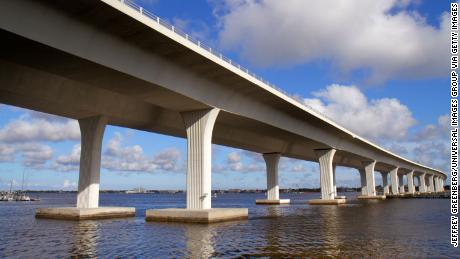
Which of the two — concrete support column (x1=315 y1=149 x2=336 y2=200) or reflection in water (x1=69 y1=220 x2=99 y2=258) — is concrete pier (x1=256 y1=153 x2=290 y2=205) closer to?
concrete support column (x1=315 y1=149 x2=336 y2=200)

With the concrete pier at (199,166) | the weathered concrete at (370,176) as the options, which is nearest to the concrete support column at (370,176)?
the weathered concrete at (370,176)

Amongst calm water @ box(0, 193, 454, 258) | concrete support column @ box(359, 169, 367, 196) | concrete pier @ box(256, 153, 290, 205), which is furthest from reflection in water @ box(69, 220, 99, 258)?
concrete support column @ box(359, 169, 367, 196)

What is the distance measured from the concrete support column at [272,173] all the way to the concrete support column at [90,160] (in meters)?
41.2

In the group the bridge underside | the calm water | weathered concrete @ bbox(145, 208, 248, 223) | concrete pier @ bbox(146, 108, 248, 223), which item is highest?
the bridge underside

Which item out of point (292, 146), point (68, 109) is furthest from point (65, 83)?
point (292, 146)

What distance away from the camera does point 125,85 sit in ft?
87.0

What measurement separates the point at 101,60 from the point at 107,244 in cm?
966

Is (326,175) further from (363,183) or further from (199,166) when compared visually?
(363,183)

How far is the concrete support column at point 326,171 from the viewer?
217 feet

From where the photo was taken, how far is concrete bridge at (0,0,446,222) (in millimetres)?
19375

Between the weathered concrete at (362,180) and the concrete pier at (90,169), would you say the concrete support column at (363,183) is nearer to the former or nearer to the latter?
the weathered concrete at (362,180)

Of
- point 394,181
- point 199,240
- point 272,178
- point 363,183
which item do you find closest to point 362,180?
point 363,183

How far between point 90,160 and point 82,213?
5.08 m

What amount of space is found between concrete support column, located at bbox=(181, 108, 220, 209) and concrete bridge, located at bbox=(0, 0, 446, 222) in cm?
8
